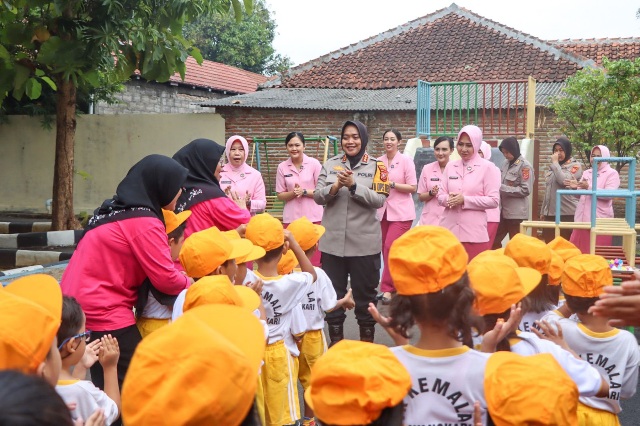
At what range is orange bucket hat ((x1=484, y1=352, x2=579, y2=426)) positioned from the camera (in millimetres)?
1912

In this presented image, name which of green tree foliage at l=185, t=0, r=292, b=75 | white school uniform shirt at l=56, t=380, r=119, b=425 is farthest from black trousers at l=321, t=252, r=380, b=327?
green tree foliage at l=185, t=0, r=292, b=75

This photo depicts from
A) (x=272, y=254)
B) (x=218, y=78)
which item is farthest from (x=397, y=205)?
(x=218, y=78)

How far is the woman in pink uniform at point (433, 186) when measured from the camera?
7.71 meters

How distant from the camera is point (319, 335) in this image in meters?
4.84

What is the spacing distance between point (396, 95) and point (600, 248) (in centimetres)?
1493

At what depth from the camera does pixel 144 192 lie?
12.6 ft

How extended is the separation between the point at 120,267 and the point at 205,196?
117cm

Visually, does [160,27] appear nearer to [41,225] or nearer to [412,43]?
[41,225]

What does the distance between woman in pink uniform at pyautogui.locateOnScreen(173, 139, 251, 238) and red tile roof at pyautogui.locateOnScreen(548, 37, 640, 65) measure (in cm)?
2194

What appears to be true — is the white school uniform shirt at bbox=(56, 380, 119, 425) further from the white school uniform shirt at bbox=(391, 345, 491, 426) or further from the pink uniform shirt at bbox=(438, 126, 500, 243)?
the pink uniform shirt at bbox=(438, 126, 500, 243)

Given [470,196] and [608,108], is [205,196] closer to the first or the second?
[470,196]

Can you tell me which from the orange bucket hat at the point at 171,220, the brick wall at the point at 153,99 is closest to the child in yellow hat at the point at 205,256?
the orange bucket hat at the point at 171,220

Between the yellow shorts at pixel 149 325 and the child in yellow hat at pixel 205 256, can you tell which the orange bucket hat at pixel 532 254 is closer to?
the child in yellow hat at pixel 205 256

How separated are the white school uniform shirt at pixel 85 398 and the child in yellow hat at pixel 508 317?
141cm
